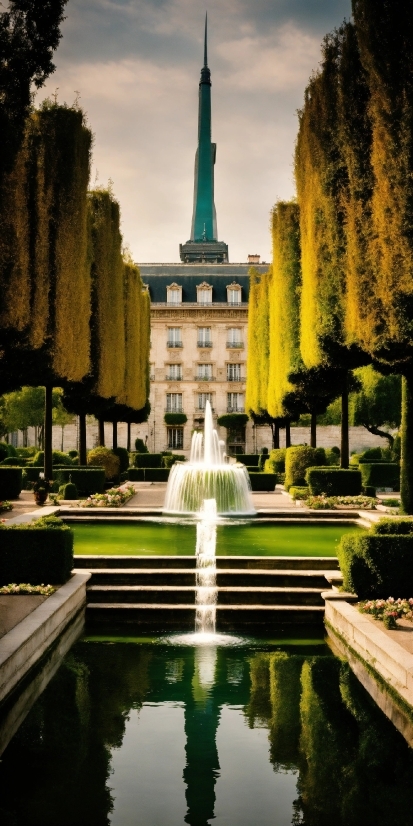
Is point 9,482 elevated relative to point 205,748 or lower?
elevated

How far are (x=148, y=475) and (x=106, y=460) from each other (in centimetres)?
529

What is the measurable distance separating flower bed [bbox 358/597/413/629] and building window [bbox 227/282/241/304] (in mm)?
51782

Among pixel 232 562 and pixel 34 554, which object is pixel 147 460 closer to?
pixel 232 562

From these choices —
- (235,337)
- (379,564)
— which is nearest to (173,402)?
(235,337)

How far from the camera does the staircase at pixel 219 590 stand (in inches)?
358

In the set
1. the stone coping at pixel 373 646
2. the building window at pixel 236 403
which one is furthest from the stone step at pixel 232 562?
the building window at pixel 236 403

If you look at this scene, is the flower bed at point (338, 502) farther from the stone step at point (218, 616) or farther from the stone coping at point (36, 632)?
the stone coping at point (36, 632)

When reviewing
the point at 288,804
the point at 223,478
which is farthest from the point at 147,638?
the point at 223,478

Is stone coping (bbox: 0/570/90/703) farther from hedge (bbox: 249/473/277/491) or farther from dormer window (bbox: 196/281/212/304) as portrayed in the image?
dormer window (bbox: 196/281/212/304)

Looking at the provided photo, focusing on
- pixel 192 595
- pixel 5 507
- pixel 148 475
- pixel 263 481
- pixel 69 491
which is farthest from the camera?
pixel 148 475

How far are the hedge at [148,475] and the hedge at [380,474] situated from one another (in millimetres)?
8954

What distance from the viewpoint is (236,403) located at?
2313 inches

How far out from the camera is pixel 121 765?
5059 millimetres

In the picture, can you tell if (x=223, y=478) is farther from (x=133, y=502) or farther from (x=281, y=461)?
(x=281, y=461)
